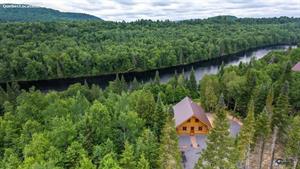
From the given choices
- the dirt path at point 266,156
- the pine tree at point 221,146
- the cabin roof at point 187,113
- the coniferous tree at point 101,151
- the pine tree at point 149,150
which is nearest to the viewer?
the pine tree at point 221,146

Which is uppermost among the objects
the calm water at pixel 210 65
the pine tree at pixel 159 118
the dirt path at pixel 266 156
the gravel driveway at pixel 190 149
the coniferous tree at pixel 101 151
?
the pine tree at pixel 159 118

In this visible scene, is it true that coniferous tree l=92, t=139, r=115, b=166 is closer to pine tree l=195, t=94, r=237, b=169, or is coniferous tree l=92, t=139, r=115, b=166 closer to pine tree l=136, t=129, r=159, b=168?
pine tree l=136, t=129, r=159, b=168

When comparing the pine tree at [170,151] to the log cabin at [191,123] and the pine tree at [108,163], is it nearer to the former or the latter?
the pine tree at [108,163]

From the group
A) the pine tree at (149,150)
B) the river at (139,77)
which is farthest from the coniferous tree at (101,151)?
the river at (139,77)

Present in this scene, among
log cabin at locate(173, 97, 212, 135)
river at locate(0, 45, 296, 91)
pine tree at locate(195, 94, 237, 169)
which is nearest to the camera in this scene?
pine tree at locate(195, 94, 237, 169)

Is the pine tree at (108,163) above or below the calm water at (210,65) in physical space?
above

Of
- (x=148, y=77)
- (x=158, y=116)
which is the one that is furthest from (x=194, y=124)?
(x=148, y=77)

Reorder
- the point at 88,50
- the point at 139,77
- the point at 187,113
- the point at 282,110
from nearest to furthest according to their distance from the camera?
1. the point at 282,110
2. the point at 187,113
3. the point at 139,77
4. the point at 88,50

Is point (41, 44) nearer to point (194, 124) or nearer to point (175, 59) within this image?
point (175, 59)

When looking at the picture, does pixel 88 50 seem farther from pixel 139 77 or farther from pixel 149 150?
pixel 149 150

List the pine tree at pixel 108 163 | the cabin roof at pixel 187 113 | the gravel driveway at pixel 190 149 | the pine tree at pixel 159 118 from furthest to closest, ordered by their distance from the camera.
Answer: the cabin roof at pixel 187 113, the gravel driveway at pixel 190 149, the pine tree at pixel 159 118, the pine tree at pixel 108 163

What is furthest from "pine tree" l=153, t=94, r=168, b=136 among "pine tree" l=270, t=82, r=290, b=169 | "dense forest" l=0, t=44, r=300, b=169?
"pine tree" l=270, t=82, r=290, b=169

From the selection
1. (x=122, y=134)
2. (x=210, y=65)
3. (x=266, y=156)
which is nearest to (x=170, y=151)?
(x=122, y=134)
